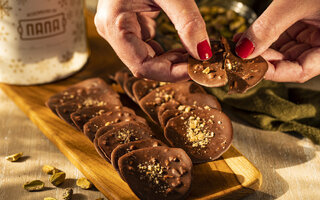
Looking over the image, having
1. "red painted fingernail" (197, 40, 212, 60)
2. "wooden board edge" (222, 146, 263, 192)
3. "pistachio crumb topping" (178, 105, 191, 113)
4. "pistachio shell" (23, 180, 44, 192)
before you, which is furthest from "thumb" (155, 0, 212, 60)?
"pistachio shell" (23, 180, 44, 192)

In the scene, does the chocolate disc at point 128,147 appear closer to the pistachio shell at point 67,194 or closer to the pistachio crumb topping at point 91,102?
the pistachio shell at point 67,194

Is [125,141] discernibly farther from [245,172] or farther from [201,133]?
[245,172]

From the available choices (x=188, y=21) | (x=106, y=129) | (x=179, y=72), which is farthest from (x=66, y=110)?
(x=188, y=21)

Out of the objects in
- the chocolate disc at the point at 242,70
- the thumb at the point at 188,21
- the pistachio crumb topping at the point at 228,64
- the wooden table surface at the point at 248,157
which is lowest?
the wooden table surface at the point at 248,157

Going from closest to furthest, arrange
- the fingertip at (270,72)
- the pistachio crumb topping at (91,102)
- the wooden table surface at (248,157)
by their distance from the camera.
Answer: the wooden table surface at (248,157), the fingertip at (270,72), the pistachio crumb topping at (91,102)

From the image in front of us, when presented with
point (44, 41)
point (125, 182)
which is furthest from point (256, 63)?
point (44, 41)

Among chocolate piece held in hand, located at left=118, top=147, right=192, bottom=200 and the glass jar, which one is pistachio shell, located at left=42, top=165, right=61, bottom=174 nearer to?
chocolate piece held in hand, located at left=118, top=147, right=192, bottom=200

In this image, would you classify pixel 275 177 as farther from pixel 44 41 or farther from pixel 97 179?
pixel 44 41

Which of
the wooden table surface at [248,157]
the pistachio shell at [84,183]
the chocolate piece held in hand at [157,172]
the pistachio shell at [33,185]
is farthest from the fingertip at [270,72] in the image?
the pistachio shell at [33,185]
